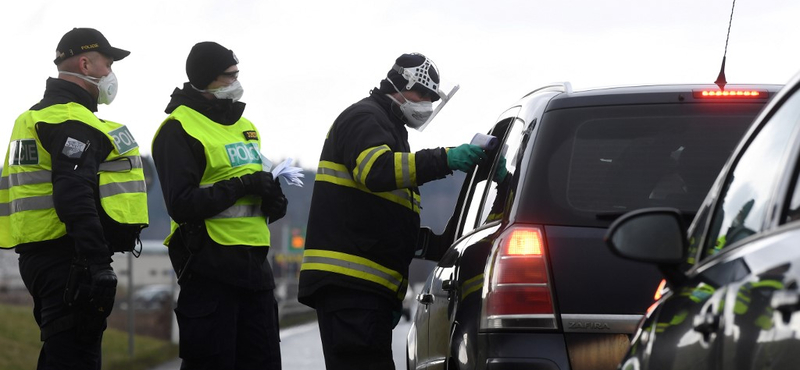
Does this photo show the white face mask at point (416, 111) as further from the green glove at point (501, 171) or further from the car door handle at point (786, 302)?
the car door handle at point (786, 302)

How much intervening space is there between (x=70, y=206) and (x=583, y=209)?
105 inches

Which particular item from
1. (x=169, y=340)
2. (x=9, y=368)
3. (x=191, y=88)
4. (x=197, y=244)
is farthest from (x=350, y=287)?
(x=169, y=340)

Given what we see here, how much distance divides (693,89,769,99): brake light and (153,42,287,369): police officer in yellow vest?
242cm

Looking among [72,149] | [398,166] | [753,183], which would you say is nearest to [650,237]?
[753,183]

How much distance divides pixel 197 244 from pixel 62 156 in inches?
27.4

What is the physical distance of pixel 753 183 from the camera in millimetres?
3248

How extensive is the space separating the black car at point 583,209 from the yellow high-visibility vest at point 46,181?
2.30m

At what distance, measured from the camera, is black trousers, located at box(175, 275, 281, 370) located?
6719 millimetres

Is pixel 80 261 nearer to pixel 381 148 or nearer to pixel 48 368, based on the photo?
pixel 48 368

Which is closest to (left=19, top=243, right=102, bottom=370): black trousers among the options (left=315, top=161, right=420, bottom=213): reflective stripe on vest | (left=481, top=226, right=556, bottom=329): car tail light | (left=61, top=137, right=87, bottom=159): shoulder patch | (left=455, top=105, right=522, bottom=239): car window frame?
(left=61, top=137, right=87, bottom=159): shoulder patch

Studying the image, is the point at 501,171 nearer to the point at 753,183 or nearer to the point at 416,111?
the point at 416,111

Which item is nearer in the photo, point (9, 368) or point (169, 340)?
point (9, 368)

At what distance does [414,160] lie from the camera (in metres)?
6.36

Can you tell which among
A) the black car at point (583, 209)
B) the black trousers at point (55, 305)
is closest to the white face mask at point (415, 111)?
the black trousers at point (55, 305)
